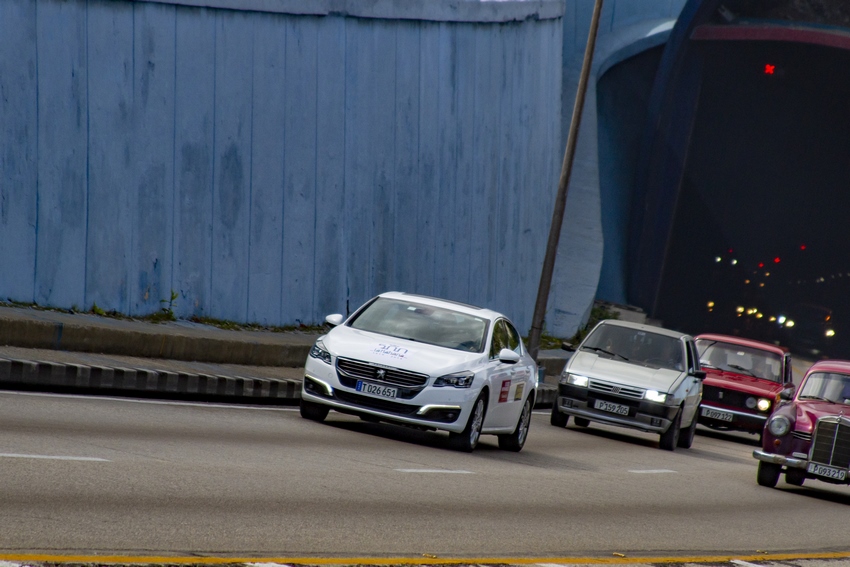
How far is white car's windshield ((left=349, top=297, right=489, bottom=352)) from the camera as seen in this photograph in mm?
14594

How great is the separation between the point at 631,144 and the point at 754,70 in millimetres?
7330

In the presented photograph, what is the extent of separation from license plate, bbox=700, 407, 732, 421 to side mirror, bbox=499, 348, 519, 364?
9.57m

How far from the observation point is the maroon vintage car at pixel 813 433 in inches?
575

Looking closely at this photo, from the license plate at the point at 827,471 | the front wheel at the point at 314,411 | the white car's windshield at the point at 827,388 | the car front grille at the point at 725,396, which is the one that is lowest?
the car front grille at the point at 725,396

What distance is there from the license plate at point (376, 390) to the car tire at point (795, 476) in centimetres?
463

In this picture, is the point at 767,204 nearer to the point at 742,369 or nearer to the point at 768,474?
the point at 742,369

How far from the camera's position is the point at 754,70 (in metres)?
49.9

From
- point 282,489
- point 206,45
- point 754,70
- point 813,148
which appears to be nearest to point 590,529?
point 282,489

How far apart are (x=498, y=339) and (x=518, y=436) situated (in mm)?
1133

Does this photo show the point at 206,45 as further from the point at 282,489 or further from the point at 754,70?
the point at 754,70

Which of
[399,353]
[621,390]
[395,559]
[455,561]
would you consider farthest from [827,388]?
[395,559]

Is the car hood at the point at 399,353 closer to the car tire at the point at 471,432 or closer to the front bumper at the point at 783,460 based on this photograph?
the car tire at the point at 471,432

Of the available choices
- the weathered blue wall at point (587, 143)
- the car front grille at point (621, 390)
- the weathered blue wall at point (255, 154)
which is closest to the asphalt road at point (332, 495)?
the car front grille at point (621, 390)

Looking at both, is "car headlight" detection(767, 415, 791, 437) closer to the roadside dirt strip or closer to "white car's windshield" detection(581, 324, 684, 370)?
the roadside dirt strip
